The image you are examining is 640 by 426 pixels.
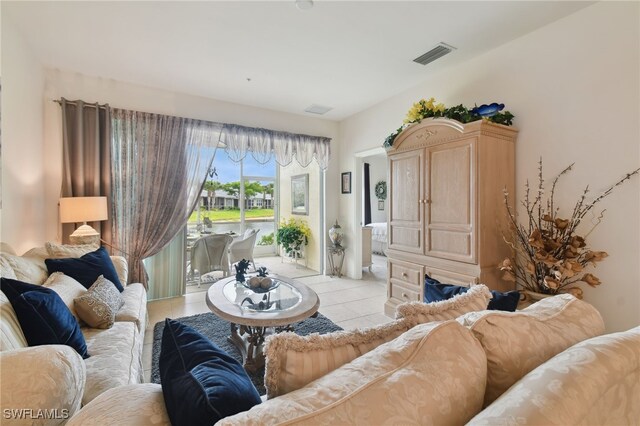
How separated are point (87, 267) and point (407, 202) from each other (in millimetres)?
2943

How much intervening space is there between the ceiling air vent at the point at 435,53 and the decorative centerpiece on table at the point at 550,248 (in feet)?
4.46

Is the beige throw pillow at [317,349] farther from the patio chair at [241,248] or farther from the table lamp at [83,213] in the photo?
the patio chair at [241,248]

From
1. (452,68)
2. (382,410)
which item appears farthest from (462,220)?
(382,410)

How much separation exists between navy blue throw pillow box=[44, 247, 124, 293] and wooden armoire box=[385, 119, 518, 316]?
2.76m

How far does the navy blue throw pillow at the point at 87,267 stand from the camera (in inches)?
83.8

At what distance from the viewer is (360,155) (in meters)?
4.68

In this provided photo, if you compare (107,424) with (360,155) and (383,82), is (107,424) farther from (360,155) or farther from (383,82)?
(360,155)

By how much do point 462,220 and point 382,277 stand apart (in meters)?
2.74

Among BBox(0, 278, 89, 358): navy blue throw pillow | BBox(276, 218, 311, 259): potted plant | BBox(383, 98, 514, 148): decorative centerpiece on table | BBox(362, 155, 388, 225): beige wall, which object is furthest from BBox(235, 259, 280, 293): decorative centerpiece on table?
BBox(362, 155, 388, 225): beige wall

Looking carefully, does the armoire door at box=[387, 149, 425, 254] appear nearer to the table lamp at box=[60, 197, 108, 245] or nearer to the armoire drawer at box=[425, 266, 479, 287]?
the armoire drawer at box=[425, 266, 479, 287]

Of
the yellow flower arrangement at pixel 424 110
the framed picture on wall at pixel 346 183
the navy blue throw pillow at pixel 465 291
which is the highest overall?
the yellow flower arrangement at pixel 424 110

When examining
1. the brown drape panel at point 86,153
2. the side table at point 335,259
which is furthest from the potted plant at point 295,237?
the brown drape panel at point 86,153

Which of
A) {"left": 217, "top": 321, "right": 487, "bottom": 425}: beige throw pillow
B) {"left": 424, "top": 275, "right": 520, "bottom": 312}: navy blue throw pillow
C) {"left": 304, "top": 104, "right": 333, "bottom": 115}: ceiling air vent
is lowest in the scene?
{"left": 424, "top": 275, "right": 520, "bottom": 312}: navy blue throw pillow

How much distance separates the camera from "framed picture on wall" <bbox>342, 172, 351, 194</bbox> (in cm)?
491
